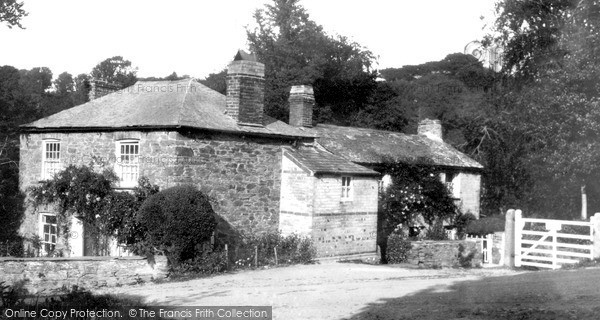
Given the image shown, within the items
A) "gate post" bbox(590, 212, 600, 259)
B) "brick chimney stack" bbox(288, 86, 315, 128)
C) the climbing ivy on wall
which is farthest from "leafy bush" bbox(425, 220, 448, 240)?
the climbing ivy on wall

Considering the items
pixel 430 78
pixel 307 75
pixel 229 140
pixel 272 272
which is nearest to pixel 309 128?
pixel 229 140

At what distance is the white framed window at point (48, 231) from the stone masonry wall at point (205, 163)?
37 cm

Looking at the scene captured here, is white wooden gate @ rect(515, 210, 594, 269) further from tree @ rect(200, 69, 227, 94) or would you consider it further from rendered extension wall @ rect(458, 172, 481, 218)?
tree @ rect(200, 69, 227, 94)

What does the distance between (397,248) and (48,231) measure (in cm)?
1280

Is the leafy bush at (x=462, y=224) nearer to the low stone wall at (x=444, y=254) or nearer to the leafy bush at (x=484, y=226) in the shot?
the leafy bush at (x=484, y=226)

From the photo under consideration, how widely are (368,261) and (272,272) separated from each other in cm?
556

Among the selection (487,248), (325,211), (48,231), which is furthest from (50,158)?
(487,248)

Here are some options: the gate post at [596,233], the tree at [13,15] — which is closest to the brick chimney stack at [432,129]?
the gate post at [596,233]

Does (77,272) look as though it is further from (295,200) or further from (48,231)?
(295,200)

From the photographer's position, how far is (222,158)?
21.5m

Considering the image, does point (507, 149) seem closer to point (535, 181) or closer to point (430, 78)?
point (535, 181)

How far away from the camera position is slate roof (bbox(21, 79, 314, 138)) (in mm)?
20953

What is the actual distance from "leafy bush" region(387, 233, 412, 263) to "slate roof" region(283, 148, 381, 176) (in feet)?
8.98

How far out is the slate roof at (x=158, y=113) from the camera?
68.7ft
